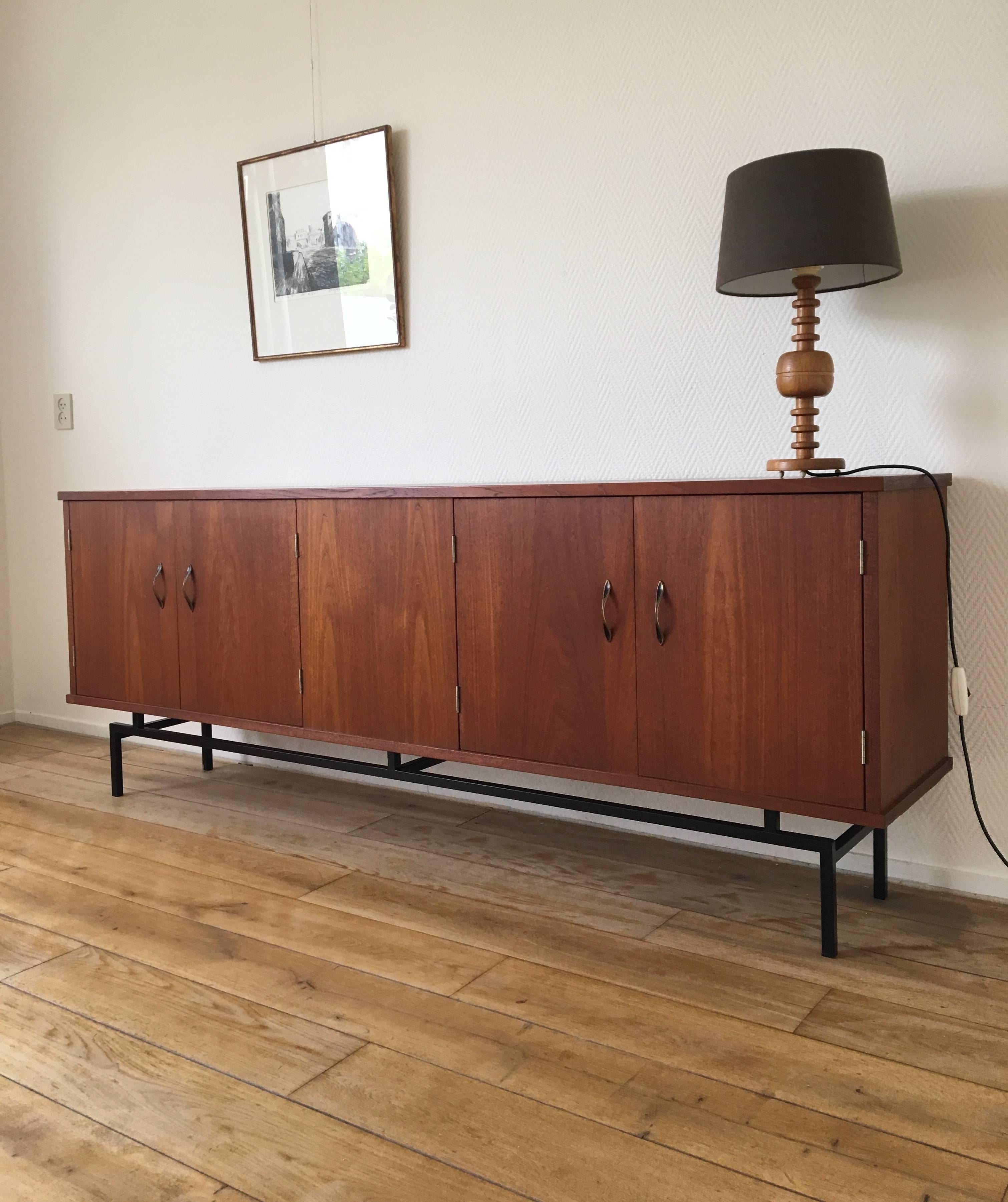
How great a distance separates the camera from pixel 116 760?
9.22 feet

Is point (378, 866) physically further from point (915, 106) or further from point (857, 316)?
point (915, 106)

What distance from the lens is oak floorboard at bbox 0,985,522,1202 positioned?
1.22 meters

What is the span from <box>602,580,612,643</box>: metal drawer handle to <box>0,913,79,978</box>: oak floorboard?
3.51ft

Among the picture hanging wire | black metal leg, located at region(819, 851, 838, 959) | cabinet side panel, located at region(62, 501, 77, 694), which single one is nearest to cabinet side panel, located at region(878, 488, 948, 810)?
black metal leg, located at region(819, 851, 838, 959)

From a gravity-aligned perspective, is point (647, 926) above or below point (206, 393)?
below

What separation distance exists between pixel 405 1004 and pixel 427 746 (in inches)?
25.5

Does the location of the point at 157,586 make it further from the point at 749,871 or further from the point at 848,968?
the point at 848,968

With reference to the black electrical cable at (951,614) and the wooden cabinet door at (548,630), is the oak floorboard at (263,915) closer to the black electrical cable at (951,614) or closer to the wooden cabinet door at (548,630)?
the wooden cabinet door at (548,630)

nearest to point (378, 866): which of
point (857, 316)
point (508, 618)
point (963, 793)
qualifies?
point (508, 618)

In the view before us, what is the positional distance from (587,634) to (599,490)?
0.86ft

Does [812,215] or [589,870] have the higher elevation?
[812,215]

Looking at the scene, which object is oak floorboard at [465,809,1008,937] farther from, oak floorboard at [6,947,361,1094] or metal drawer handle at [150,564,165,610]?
metal drawer handle at [150,564,165,610]

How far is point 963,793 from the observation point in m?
2.01

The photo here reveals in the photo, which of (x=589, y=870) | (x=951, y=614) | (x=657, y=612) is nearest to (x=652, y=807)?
(x=589, y=870)
